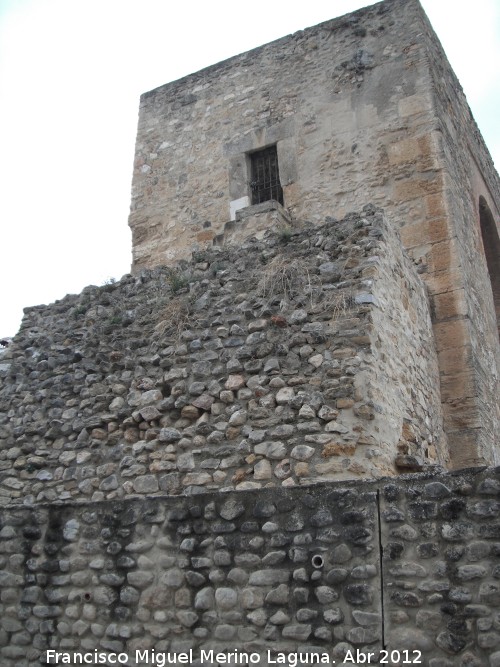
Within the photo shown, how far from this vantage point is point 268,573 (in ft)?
12.4

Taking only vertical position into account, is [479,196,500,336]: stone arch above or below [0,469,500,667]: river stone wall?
above

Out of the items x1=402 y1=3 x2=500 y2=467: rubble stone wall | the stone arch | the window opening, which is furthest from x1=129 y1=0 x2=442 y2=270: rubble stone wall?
the stone arch

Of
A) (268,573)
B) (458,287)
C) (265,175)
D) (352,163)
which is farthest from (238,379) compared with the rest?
(265,175)

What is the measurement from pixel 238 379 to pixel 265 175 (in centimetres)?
530

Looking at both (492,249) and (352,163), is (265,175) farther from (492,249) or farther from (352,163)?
(492,249)

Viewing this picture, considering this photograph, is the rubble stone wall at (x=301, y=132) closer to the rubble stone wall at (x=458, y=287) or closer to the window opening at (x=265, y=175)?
the window opening at (x=265, y=175)

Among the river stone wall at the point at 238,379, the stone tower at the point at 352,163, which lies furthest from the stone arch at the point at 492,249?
the river stone wall at the point at 238,379

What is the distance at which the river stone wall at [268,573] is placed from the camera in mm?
3297

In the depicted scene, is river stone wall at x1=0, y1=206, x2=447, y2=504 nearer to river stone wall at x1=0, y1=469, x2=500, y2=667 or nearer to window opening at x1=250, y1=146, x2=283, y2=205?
river stone wall at x1=0, y1=469, x2=500, y2=667

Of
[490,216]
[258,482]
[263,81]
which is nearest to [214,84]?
[263,81]

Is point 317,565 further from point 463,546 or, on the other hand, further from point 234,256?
point 234,256

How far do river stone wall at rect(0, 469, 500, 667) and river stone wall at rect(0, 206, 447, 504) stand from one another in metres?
1.33

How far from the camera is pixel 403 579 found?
134 inches

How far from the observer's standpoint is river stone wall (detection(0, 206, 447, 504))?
5.53 m
